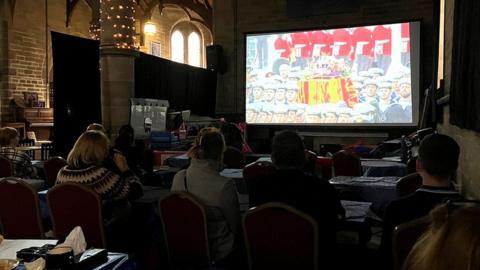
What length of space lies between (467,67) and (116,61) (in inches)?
274

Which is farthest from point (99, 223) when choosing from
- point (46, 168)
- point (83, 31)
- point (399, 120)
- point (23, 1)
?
point (83, 31)

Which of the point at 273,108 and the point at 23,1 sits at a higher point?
the point at 23,1

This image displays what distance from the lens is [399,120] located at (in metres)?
9.87

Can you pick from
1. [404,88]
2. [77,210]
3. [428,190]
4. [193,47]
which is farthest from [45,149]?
[428,190]

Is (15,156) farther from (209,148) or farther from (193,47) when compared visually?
(193,47)

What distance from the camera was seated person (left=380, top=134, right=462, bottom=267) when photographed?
2.21 meters

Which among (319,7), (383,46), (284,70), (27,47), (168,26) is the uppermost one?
(168,26)

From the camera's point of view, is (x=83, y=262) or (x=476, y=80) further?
(x=476, y=80)

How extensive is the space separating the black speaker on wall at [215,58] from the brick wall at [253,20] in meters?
0.18

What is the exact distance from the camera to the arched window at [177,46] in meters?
20.1

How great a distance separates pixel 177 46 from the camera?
66.6ft

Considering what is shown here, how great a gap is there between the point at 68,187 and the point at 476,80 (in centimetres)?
267

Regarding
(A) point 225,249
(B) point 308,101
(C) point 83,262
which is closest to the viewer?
(C) point 83,262

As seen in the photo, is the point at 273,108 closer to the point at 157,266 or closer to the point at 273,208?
the point at 157,266
